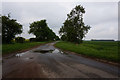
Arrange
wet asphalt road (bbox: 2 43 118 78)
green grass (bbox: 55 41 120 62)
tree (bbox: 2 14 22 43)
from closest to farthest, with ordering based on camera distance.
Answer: wet asphalt road (bbox: 2 43 118 78)
green grass (bbox: 55 41 120 62)
tree (bbox: 2 14 22 43)

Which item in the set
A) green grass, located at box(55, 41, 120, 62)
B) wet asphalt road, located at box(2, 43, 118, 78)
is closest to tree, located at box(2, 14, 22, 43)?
green grass, located at box(55, 41, 120, 62)

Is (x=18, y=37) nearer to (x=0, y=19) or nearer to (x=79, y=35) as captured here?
(x=0, y=19)

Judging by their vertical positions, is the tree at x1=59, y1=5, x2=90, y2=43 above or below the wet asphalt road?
above

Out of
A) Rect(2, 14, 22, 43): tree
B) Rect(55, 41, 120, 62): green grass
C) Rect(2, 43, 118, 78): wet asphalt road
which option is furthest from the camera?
Rect(2, 14, 22, 43): tree

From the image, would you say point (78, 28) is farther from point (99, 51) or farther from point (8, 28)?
point (8, 28)

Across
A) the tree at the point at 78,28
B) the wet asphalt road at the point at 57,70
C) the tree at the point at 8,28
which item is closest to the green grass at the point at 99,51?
the wet asphalt road at the point at 57,70

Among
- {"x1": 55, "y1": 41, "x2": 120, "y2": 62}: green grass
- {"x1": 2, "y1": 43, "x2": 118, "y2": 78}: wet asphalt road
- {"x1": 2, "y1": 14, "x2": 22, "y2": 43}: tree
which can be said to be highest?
{"x1": 2, "y1": 14, "x2": 22, "y2": 43}: tree

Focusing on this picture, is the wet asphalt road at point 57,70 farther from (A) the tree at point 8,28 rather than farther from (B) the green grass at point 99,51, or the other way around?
(A) the tree at point 8,28

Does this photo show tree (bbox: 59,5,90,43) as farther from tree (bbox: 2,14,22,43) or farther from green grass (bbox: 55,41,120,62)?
tree (bbox: 2,14,22,43)

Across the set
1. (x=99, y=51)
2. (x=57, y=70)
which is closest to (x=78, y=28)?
(x=99, y=51)

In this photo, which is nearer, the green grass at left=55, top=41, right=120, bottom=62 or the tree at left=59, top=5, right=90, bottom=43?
the green grass at left=55, top=41, right=120, bottom=62

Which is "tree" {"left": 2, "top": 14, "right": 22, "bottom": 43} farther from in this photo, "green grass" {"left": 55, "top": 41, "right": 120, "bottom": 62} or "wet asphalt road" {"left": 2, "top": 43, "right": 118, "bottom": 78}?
"wet asphalt road" {"left": 2, "top": 43, "right": 118, "bottom": 78}

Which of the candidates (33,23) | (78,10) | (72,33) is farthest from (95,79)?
(33,23)

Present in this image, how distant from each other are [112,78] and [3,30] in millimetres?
27129
